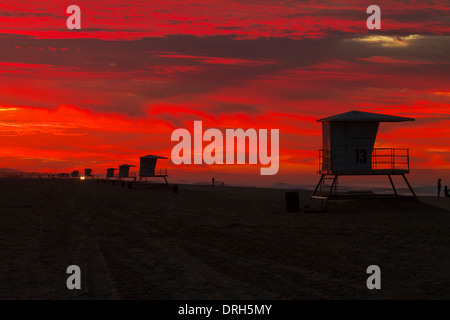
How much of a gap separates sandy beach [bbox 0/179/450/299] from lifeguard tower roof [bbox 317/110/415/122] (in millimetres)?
6518

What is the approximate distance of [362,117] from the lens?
26875 millimetres

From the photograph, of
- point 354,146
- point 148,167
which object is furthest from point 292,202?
point 148,167

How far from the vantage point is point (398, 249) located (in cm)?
1338

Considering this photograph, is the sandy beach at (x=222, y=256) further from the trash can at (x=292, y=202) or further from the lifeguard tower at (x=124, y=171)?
the lifeguard tower at (x=124, y=171)

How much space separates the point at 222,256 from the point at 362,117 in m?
16.9

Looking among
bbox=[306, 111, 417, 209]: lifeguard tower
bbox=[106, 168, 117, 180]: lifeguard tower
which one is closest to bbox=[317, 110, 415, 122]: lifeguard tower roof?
bbox=[306, 111, 417, 209]: lifeguard tower

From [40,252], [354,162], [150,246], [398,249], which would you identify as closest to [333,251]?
[398,249]

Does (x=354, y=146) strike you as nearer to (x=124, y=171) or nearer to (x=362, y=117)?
(x=362, y=117)

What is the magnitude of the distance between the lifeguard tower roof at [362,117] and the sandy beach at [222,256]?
6518 millimetres

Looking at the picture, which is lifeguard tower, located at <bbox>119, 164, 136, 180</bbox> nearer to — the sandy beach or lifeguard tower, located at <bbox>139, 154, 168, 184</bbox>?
lifeguard tower, located at <bbox>139, 154, 168, 184</bbox>

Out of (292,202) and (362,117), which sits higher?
(362,117)

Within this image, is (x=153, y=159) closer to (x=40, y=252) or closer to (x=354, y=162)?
(x=354, y=162)
